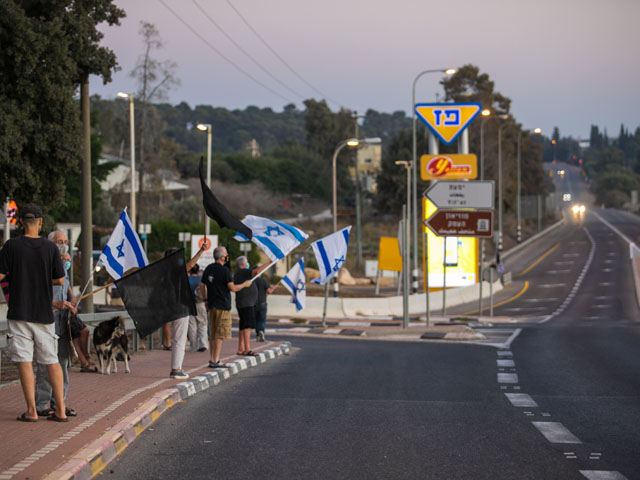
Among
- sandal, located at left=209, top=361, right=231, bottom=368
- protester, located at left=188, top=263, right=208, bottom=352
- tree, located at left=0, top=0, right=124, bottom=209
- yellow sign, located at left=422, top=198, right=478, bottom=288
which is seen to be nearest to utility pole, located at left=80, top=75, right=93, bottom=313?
tree, located at left=0, top=0, right=124, bottom=209

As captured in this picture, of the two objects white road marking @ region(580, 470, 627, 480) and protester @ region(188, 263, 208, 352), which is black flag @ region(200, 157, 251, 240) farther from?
white road marking @ region(580, 470, 627, 480)

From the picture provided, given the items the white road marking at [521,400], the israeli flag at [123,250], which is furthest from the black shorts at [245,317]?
the white road marking at [521,400]

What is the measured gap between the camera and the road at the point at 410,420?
7352 millimetres

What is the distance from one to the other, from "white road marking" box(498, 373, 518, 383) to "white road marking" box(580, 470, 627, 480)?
7156mm

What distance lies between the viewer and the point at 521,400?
11695mm

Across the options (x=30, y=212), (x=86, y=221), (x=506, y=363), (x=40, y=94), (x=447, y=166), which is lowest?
(x=506, y=363)

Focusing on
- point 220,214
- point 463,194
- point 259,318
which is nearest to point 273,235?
point 220,214

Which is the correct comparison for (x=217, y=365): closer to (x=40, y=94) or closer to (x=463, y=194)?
(x=40, y=94)

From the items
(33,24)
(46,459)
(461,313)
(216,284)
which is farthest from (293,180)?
(46,459)

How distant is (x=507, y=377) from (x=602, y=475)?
7987 millimetres

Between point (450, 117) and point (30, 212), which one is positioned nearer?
point (30, 212)

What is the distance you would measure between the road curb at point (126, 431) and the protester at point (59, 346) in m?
0.73

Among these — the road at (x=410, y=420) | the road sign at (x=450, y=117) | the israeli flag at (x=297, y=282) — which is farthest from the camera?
the road sign at (x=450, y=117)

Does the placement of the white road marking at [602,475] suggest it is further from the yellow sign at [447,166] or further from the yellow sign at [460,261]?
the yellow sign at [460,261]
